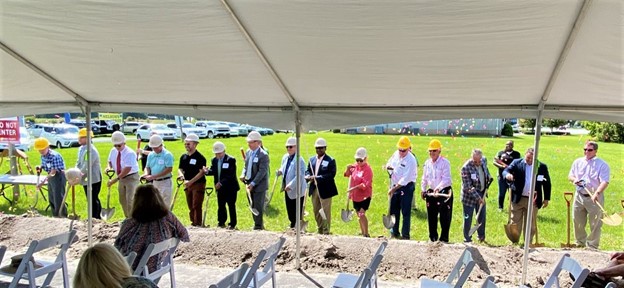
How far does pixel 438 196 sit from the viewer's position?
20.0 ft

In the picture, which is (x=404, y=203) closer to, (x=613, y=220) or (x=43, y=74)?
(x=613, y=220)

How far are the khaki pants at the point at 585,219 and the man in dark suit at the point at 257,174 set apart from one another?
15.4 ft

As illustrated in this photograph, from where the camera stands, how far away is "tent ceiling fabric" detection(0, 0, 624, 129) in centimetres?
250

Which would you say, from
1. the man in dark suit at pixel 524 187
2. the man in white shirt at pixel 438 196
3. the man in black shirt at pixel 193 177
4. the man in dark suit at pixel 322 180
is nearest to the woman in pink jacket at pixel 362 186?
the man in dark suit at pixel 322 180

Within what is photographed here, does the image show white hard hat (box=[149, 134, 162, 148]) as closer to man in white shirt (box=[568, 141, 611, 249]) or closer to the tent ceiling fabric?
the tent ceiling fabric

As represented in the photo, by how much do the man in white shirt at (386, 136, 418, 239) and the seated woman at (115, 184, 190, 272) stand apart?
150 inches

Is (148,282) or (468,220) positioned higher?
(148,282)

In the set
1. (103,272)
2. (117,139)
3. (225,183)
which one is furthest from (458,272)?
(117,139)

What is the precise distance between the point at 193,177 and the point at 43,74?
10.5 ft

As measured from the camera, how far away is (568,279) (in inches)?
186

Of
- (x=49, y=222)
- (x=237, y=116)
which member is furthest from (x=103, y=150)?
(x=237, y=116)

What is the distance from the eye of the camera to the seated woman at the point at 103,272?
2023 millimetres

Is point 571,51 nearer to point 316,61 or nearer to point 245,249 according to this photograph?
point 316,61

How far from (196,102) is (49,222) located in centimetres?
385
